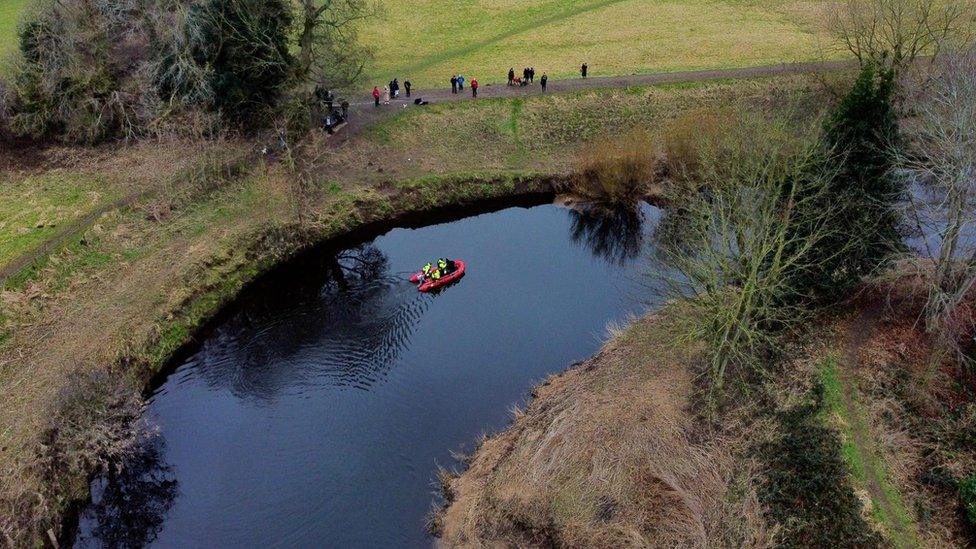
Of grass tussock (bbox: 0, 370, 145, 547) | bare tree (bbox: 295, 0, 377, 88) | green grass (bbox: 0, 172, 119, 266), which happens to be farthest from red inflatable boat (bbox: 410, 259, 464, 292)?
green grass (bbox: 0, 172, 119, 266)

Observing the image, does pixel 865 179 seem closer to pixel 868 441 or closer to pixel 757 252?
pixel 757 252

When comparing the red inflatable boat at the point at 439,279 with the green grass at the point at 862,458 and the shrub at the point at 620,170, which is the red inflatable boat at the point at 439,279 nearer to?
the shrub at the point at 620,170

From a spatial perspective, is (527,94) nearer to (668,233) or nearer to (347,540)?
(668,233)

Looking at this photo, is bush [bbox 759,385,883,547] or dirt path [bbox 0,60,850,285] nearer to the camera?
bush [bbox 759,385,883,547]

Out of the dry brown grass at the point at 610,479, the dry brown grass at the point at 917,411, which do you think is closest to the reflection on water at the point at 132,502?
the dry brown grass at the point at 610,479

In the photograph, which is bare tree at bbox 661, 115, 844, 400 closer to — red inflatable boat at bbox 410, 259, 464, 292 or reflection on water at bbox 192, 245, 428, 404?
red inflatable boat at bbox 410, 259, 464, 292

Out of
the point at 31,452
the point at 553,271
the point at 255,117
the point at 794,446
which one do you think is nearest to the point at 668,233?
the point at 553,271
